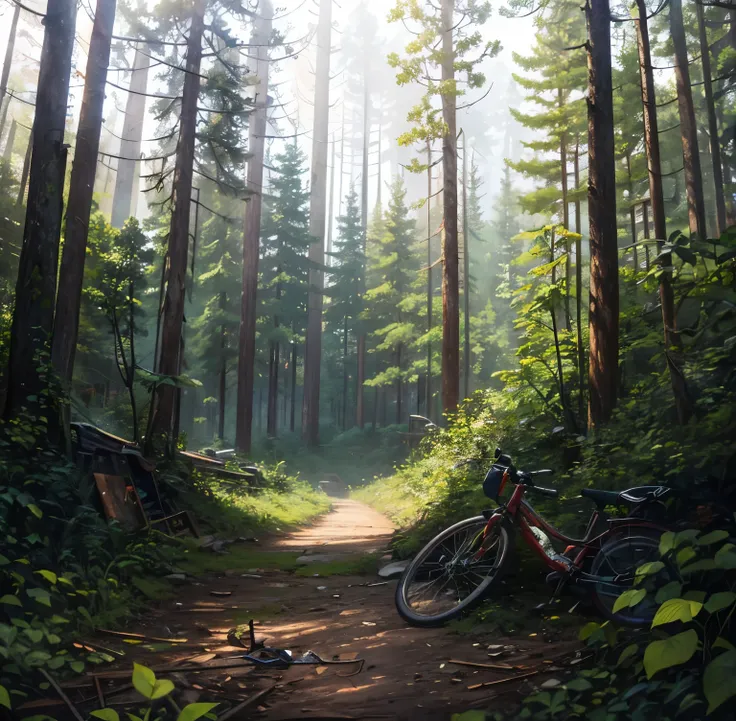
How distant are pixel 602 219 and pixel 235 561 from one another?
680 centimetres

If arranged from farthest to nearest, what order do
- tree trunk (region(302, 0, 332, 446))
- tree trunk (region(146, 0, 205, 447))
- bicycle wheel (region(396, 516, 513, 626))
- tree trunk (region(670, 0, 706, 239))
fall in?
tree trunk (region(302, 0, 332, 446)) < tree trunk (region(670, 0, 706, 239)) < tree trunk (region(146, 0, 205, 447)) < bicycle wheel (region(396, 516, 513, 626))

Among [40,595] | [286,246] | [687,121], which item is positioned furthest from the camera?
[286,246]

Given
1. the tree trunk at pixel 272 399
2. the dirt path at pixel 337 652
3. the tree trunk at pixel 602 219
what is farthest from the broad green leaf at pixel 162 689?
the tree trunk at pixel 272 399

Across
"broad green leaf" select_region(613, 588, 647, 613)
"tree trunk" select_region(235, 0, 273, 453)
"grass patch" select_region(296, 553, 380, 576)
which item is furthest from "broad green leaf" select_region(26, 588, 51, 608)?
"tree trunk" select_region(235, 0, 273, 453)

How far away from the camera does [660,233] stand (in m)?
10.8

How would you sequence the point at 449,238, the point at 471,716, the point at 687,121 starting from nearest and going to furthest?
the point at 471,716 → the point at 687,121 → the point at 449,238

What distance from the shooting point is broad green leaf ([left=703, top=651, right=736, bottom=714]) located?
2.45 meters

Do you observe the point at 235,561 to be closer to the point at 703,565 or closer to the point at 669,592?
the point at 669,592

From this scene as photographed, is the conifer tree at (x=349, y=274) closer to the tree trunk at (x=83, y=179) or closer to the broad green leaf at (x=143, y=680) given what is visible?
the tree trunk at (x=83, y=179)

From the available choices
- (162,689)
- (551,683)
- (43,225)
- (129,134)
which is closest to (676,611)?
(551,683)

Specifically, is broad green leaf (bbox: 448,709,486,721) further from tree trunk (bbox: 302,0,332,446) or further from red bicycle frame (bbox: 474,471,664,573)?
tree trunk (bbox: 302,0,332,446)

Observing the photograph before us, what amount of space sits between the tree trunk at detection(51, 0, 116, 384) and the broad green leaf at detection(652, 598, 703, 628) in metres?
8.69

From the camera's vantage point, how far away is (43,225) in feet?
25.1

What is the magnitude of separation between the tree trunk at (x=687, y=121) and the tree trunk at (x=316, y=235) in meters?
20.5
